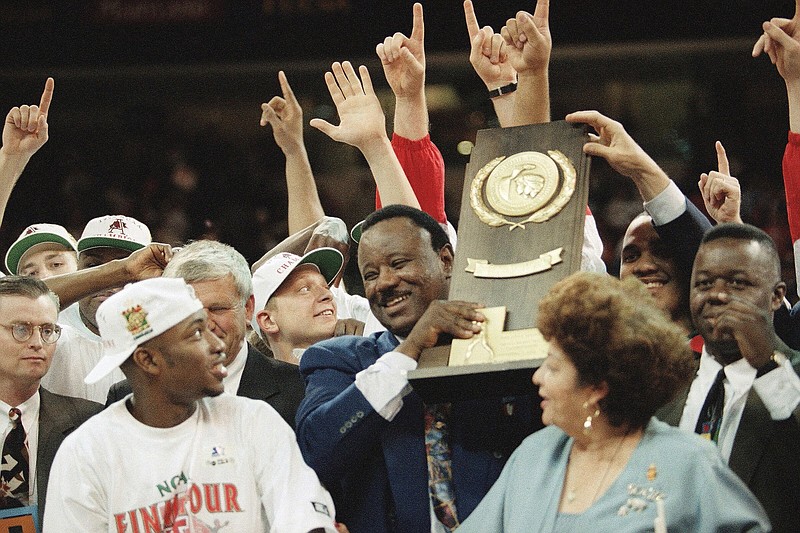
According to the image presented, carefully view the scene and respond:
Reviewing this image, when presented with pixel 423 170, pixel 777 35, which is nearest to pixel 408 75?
pixel 423 170

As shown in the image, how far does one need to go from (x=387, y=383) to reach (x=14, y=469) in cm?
133

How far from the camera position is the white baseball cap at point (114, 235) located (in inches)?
173

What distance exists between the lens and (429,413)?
10.7ft

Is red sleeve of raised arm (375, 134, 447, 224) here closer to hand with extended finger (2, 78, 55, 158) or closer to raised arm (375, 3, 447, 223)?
raised arm (375, 3, 447, 223)

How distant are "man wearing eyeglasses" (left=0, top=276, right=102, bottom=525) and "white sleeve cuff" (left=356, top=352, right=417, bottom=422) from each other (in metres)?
1.13

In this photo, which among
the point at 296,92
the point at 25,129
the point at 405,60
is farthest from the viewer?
the point at 296,92

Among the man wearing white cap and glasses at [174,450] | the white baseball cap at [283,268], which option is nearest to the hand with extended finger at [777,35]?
the white baseball cap at [283,268]

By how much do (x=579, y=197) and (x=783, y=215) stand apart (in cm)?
596

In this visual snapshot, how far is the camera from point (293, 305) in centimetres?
431

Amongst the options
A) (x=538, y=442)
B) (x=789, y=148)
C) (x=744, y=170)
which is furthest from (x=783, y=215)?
(x=538, y=442)

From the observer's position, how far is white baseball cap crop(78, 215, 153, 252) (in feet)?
14.4

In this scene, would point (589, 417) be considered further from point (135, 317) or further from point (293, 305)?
point (293, 305)

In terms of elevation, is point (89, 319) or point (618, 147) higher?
point (618, 147)

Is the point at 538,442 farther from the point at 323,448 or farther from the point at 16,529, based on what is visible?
the point at 16,529
